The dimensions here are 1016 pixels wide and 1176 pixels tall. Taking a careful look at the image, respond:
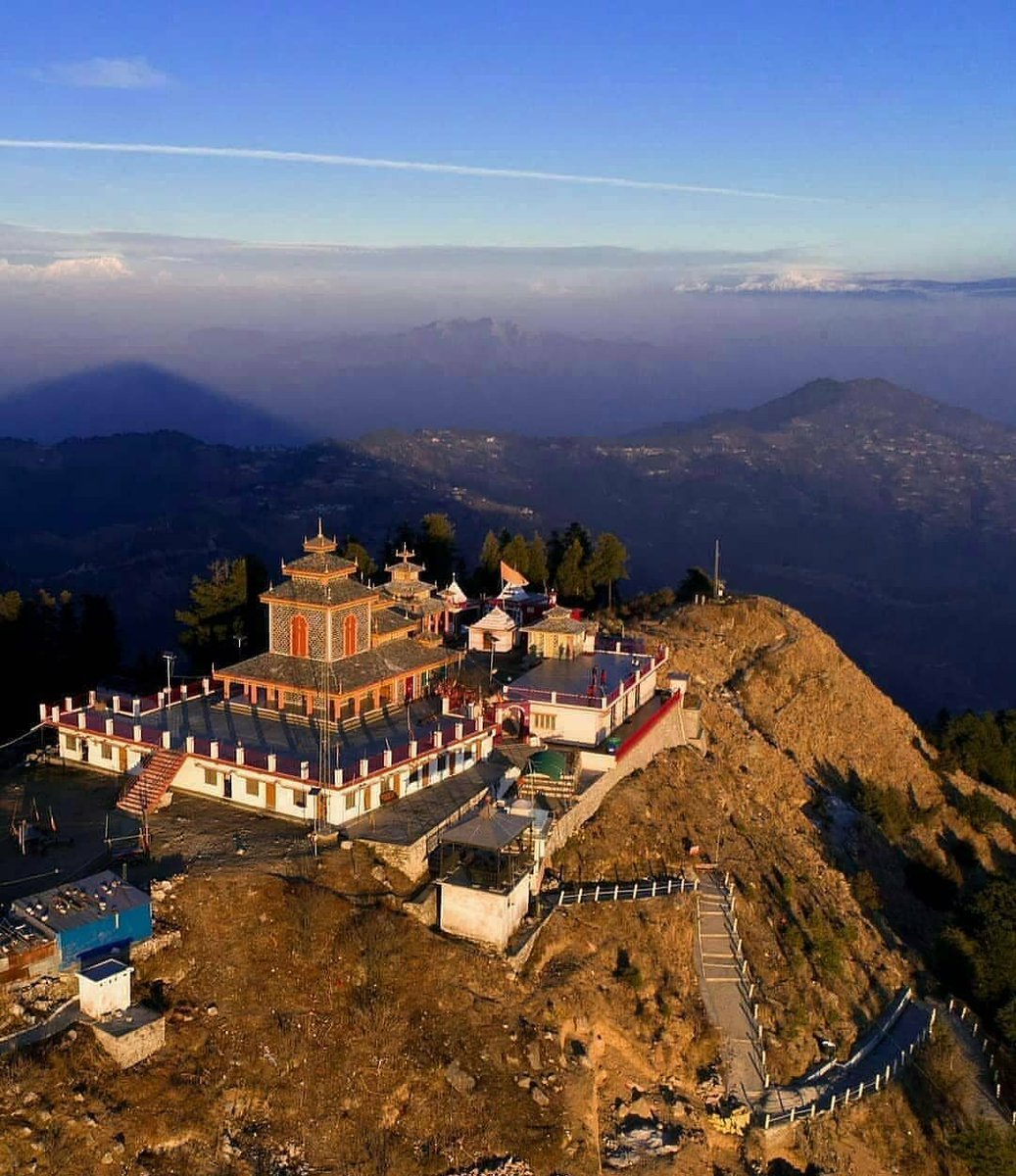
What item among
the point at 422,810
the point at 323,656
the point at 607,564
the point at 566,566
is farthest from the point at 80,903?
the point at 607,564

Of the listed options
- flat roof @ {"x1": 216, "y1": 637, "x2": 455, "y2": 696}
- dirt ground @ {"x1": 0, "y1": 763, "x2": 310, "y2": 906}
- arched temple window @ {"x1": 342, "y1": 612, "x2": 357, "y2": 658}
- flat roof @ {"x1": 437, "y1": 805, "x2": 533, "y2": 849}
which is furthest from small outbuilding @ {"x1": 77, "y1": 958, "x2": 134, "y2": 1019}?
arched temple window @ {"x1": 342, "y1": 612, "x2": 357, "y2": 658}

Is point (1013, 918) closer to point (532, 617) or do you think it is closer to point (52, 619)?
point (532, 617)

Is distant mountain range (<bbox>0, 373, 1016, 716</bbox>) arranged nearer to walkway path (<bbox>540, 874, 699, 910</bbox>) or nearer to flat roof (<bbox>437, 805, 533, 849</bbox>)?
walkway path (<bbox>540, 874, 699, 910</bbox>)

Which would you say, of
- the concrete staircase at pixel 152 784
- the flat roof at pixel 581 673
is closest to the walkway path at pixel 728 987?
the flat roof at pixel 581 673

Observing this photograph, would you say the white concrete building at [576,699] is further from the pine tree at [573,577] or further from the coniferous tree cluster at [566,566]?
the pine tree at [573,577]

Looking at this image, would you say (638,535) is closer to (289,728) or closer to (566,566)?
(566,566)
